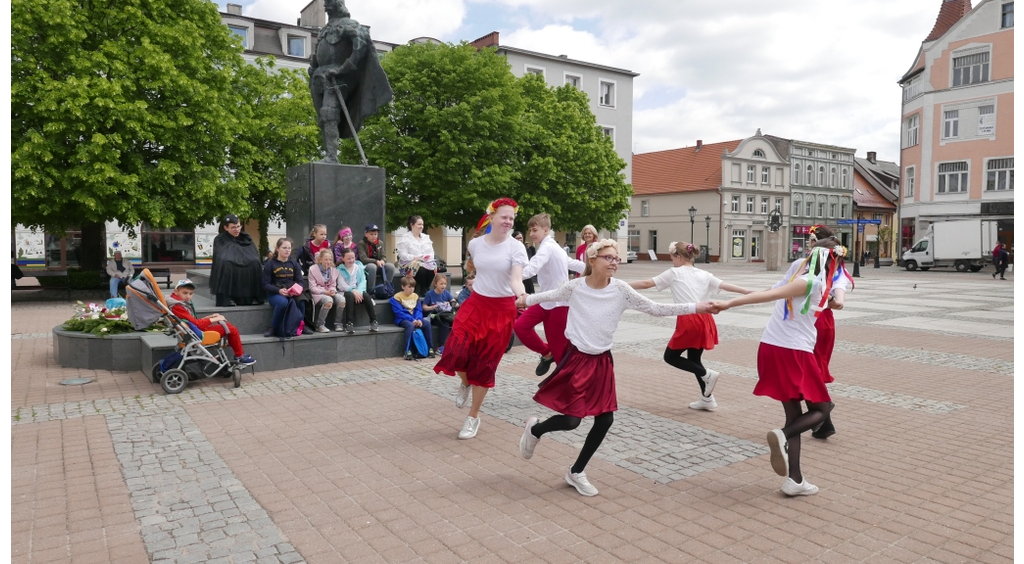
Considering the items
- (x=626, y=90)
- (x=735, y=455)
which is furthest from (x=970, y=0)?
(x=735, y=455)

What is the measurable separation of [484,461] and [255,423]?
2.48 m

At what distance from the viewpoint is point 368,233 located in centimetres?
1191

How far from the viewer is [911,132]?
4700 centimetres

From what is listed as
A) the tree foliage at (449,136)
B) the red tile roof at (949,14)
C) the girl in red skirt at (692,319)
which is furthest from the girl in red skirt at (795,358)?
the red tile roof at (949,14)

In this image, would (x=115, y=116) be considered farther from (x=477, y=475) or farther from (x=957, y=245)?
(x=957, y=245)

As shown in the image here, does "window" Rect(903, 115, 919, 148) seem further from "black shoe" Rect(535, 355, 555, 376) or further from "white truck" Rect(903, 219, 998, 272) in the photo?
"black shoe" Rect(535, 355, 555, 376)

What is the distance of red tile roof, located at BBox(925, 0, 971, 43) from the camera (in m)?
46.3

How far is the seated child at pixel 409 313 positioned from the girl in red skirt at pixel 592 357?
5.89m

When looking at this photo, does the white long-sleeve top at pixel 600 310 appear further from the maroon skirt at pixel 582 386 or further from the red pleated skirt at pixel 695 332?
the red pleated skirt at pixel 695 332

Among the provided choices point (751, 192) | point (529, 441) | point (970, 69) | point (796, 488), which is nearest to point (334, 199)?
point (529, 441)

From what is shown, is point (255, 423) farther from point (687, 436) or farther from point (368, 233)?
point (368, 233)

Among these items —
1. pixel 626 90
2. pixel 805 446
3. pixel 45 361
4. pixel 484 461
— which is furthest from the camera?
pixel 626 90

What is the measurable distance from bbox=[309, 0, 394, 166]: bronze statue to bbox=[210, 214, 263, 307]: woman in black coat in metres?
2.52

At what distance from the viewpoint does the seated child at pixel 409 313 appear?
10734mm
